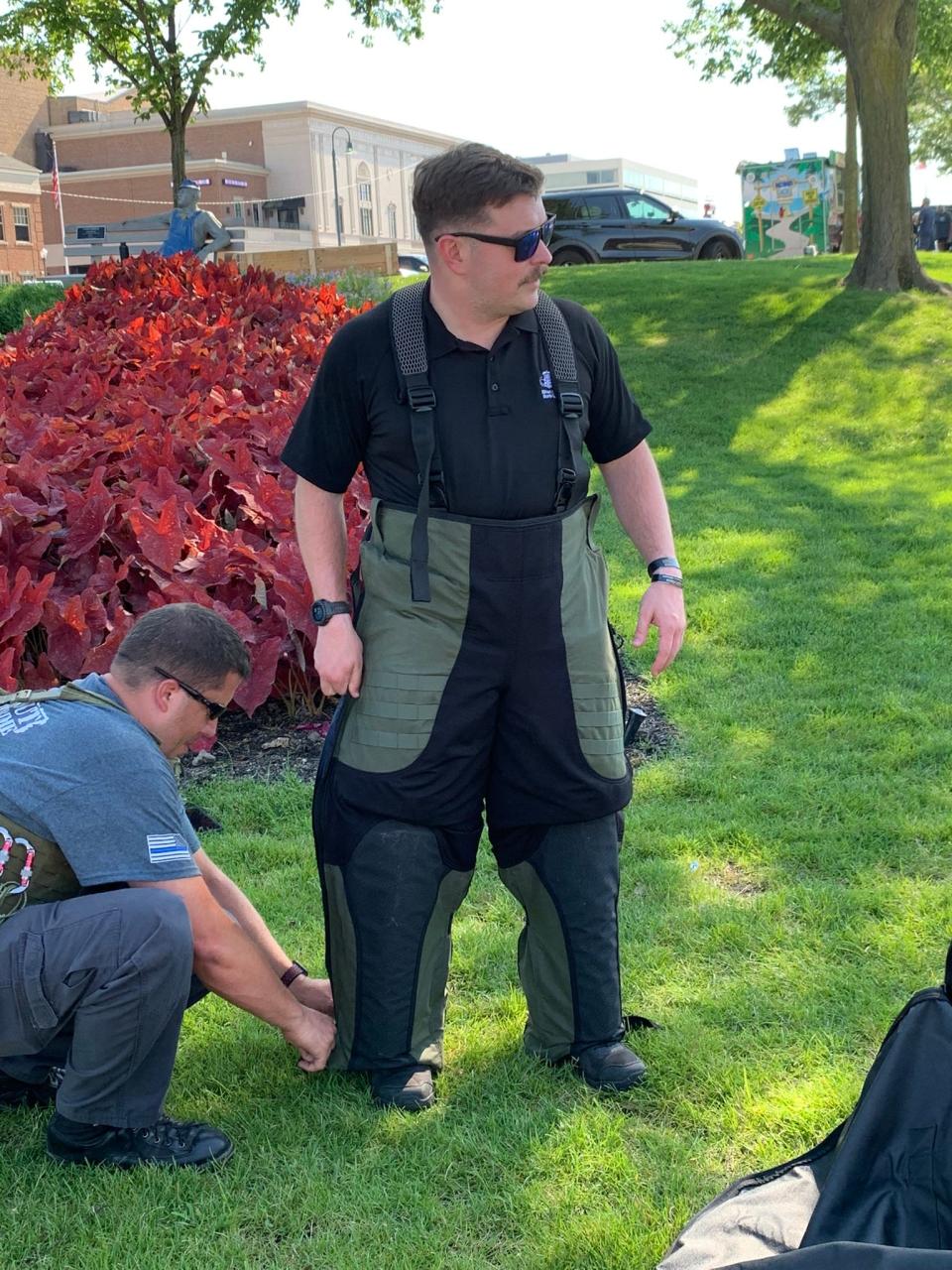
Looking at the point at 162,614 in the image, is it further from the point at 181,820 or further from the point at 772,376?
the point at 772,376

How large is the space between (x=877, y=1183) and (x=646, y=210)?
23246 millimetres

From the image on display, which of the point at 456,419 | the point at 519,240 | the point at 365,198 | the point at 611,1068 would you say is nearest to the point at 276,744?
the point at 611,1068

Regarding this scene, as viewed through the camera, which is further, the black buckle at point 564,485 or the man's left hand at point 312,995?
the man's left hand at point 312,995

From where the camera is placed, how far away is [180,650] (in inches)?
105

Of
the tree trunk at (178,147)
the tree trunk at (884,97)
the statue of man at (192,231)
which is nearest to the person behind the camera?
the tree trunk at (884,97)

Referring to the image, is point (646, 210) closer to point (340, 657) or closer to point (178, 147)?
point (178, 147)

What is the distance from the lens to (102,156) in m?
70.3

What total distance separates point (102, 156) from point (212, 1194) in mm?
75155

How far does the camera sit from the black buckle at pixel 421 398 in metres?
2.71

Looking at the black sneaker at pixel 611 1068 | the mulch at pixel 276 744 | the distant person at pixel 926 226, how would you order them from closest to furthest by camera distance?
the black sneaker at pixel 611 1068, the mulch at pixel 276 744, the distant person at pixel 926 226

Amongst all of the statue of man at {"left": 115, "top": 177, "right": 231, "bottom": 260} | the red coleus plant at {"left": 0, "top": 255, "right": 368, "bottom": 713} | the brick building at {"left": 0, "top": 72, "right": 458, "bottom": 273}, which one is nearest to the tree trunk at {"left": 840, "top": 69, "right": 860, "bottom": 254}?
the statue of man at {"left": 115, "top": 177, "right": 231, "bottom": 260}

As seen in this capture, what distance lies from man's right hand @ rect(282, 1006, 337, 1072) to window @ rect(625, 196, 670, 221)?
2227 cm

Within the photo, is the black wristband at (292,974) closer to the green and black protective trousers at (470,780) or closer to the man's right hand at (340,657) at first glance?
the green and black protective trousers at (470,780)

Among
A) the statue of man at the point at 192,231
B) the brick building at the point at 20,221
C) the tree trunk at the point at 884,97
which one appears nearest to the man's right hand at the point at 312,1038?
the tree trunk at the point at 884,97
